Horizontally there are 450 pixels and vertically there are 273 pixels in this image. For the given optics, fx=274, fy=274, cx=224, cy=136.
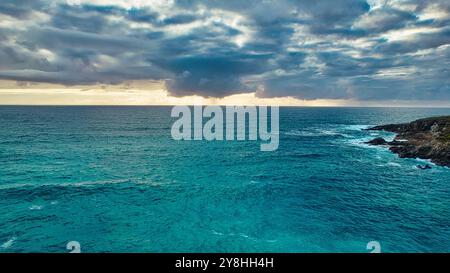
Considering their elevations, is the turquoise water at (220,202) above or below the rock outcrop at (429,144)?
below

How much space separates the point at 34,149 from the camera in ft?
333

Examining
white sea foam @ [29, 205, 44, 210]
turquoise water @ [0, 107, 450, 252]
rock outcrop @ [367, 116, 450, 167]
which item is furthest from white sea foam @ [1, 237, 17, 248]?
rock outcrop @ [367, 116, 450, 167]

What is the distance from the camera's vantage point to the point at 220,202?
5466cm

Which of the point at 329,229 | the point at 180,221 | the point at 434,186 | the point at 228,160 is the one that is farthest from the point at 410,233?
the point at 228,160

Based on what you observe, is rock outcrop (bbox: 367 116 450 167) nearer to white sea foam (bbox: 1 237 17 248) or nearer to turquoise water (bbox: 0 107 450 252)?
turquoise water (bbox: 0 107 450 252)

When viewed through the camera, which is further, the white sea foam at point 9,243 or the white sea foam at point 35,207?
the white sea foam at point 35,207

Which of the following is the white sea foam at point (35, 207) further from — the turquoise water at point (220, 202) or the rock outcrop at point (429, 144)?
the rock outcrop at point (429, 144)

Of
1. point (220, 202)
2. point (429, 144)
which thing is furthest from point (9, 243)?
point (429, 144)

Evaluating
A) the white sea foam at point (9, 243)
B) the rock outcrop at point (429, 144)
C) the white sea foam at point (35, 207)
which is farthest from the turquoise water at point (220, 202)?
the rock outcrop at point (429, 144)

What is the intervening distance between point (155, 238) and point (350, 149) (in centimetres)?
9113

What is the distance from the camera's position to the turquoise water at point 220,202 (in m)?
40.0

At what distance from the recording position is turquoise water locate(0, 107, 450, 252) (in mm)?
40000

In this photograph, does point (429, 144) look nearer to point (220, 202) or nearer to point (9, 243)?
point (220, 202)
